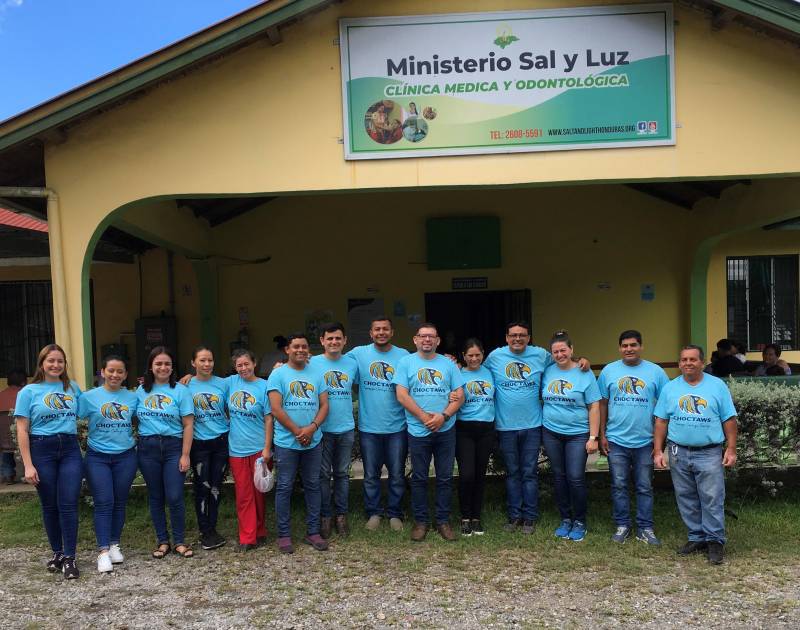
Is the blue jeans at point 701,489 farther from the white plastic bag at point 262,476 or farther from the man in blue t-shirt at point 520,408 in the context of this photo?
the white plastic bag at point 262,476

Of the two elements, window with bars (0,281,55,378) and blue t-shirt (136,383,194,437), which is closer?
blue t-shirt (136,383,194,437)

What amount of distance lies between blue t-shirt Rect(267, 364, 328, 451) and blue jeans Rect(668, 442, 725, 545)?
8.16 feet

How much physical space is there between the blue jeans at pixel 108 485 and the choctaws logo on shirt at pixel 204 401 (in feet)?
1.81

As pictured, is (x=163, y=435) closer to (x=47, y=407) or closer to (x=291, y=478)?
(x=47, y=407)

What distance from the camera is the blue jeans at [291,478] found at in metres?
4.60

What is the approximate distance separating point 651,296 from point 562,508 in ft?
21.9

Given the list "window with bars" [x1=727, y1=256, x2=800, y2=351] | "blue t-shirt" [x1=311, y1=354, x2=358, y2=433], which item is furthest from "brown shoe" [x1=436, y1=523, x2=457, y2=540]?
"window with bars" [x1=727, y1=256, x2=800, y2=351]

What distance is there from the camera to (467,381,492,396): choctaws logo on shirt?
4746mm

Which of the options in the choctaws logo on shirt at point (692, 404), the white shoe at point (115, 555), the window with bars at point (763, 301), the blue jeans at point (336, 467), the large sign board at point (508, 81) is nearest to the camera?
the choctaws logo on shirt at point (692, 404)

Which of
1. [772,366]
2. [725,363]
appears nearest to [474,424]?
[725,363]

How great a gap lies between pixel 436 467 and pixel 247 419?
1410 mm

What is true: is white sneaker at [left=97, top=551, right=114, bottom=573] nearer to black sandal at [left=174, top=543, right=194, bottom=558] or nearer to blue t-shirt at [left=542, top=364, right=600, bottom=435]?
black sandal at [left=174, top=543, right=194, bottom=558]

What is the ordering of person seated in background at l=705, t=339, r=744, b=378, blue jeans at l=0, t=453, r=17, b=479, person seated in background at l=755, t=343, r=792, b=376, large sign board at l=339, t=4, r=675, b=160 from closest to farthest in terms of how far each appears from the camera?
large sign board at l=339, t=4, r=675, b=160
blue jeans at l=0, t=453, r=17, b=479
person seated in background at l=705, t=339, r=744, b=378
person seated in background at l=755, t=343, r=792, b=376

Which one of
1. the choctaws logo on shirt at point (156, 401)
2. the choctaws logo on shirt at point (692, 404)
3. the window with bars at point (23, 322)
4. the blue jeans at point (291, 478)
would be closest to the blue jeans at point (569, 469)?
the choctaws logo on shirt at point (692, 404)
